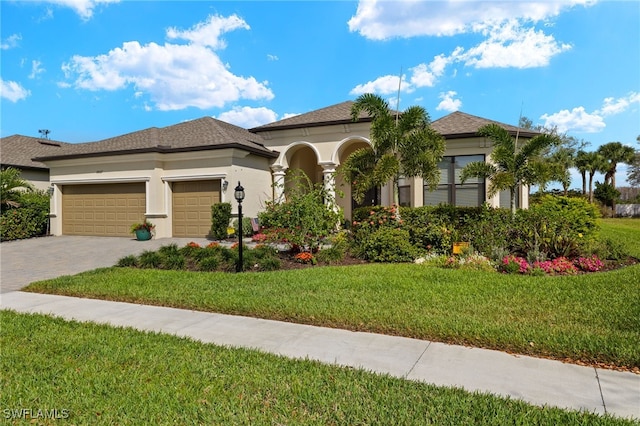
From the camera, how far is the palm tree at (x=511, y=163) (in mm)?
9938

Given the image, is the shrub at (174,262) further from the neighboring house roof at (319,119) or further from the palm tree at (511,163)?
the neighboring house roof at (319,119)

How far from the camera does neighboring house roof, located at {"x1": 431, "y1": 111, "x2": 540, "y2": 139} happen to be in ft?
47.6

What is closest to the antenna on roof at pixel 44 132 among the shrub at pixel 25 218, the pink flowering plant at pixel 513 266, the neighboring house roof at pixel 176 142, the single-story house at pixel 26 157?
the single-story house at pixel 26 157

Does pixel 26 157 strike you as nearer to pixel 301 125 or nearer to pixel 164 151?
pixel 164 151

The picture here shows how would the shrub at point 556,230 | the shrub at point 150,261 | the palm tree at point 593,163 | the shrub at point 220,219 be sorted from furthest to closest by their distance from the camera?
1. the palm tree at point 593,163
2. the shrub at point 220,219
3. the shrub at point 150,261
4. the shrub at point 556,230

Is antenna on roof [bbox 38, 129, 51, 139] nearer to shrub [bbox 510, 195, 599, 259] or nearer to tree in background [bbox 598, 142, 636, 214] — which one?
shrub [bbox 510, 195, 599, 259]

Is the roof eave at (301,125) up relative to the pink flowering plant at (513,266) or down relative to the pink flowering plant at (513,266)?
up

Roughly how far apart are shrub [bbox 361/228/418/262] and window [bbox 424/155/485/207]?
6.28m

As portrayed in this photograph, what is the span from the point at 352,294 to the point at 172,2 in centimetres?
916

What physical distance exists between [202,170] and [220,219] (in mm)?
2589

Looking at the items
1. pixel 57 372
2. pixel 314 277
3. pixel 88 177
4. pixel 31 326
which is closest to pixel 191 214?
pixel 88 177

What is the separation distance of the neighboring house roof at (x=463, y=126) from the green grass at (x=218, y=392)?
13306 millimetres

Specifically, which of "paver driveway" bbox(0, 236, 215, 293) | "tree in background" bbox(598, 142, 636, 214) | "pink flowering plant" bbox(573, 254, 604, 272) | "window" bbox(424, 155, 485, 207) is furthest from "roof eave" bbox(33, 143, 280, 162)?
"tree in background" bbox(598, 142, 636, 214)

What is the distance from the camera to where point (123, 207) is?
1673 cm
